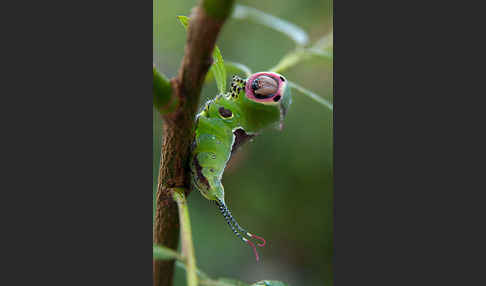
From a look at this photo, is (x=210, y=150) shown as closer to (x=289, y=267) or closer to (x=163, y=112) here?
(x=163, y=112)

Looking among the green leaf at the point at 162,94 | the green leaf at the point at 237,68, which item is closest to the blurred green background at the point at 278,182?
the green leaf at the point at 237,68

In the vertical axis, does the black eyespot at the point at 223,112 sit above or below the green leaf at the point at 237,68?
below

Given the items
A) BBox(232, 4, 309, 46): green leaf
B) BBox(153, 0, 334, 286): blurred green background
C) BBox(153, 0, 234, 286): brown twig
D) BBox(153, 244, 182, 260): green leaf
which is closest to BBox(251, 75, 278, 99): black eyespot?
BBox(153, 0, 234, 286): brown twig

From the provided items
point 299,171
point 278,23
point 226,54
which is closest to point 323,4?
point 226,54

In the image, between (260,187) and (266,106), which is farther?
(260,187)

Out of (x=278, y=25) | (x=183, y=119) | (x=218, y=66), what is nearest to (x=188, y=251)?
(x=183, y=119)

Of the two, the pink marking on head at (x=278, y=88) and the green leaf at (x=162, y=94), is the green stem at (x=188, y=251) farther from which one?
the pink marking on head at (x=278, y=88)
